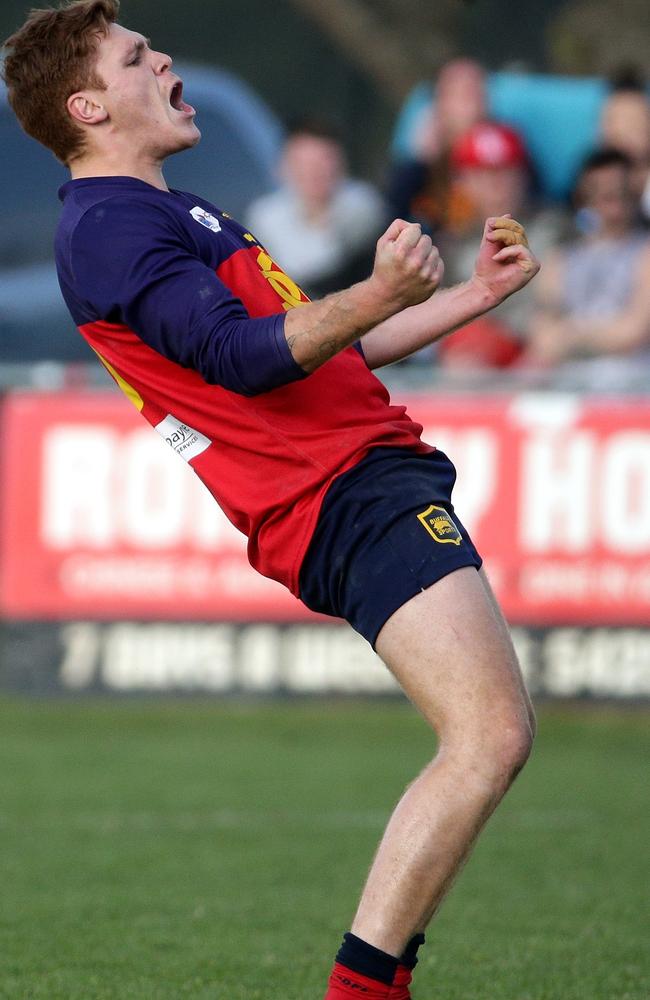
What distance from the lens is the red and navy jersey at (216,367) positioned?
3543 millimetres

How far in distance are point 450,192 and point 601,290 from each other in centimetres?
156

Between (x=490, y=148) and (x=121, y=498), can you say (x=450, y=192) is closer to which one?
(x=490, y=148)

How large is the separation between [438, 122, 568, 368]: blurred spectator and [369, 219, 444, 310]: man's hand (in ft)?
23.2

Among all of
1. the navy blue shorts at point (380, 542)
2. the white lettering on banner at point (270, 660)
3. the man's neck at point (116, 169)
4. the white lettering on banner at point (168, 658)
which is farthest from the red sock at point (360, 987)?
the white lettering on banner at point (168, 658)

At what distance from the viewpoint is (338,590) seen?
3.78 meters

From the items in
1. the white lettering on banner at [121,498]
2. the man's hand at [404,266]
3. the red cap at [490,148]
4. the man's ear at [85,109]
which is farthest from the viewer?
the red cap at [490,148]

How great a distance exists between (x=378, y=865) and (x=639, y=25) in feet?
44.3

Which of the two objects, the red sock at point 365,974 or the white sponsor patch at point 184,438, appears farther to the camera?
the white sponsor patch at point 184,438

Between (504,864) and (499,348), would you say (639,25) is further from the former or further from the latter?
(504,864)

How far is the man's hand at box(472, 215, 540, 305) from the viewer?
3773mm

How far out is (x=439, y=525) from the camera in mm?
3738

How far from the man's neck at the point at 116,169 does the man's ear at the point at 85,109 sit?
0.09 metres

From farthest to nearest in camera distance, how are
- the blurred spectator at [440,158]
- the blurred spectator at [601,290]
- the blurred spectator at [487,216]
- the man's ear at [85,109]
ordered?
1. the blurred spectator at [440,158]
2. the blurred spectator at [487,216]
3. the blurred spectator at [601,290]
4. the man's ear at [85,109]

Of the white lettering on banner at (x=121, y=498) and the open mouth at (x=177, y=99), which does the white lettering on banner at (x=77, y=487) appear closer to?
the white lettering on banner at (x=121, y=498)
